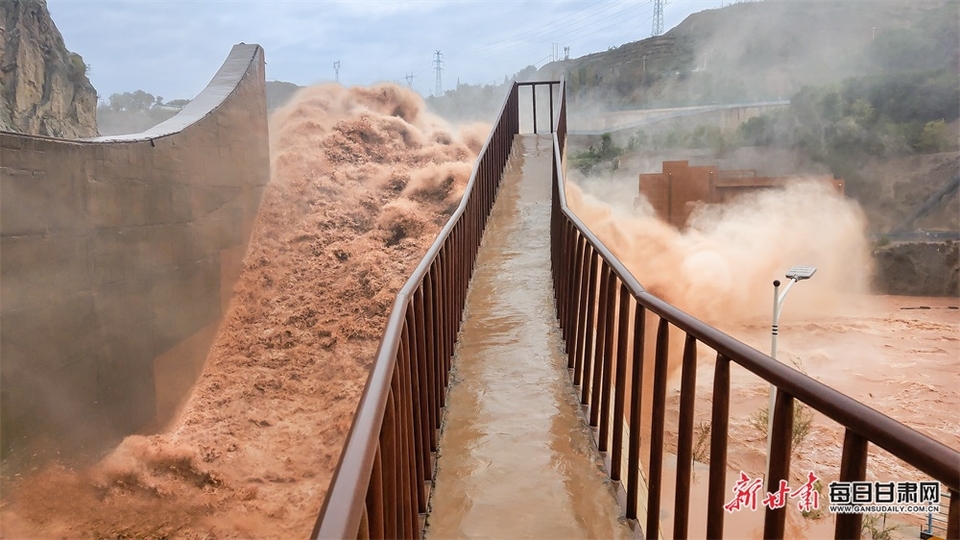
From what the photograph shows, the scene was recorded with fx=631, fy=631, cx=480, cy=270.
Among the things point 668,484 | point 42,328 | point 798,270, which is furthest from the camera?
point 668,484

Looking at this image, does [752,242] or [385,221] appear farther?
[752,242]

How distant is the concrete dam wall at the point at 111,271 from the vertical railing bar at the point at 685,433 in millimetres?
5716

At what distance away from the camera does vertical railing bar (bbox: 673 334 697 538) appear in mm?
2068

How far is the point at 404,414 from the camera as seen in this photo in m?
2.41

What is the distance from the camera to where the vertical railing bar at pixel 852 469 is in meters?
1.27

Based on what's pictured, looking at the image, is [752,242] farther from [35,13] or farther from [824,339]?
[35,13]

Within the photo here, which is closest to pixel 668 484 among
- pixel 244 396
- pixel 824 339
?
pixel 244 396

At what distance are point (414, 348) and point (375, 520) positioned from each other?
4.12 ft

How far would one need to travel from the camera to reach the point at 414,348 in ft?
9.32

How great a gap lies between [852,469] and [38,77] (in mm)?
18537

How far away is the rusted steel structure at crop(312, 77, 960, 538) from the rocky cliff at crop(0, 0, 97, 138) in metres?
13.6

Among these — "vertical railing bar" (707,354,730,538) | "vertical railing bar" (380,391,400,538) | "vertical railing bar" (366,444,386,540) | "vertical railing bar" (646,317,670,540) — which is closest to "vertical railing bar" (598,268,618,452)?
"vertical railing bar" (646,317,670,540)

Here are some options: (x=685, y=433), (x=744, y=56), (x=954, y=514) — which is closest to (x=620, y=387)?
(x=685, y=433)
